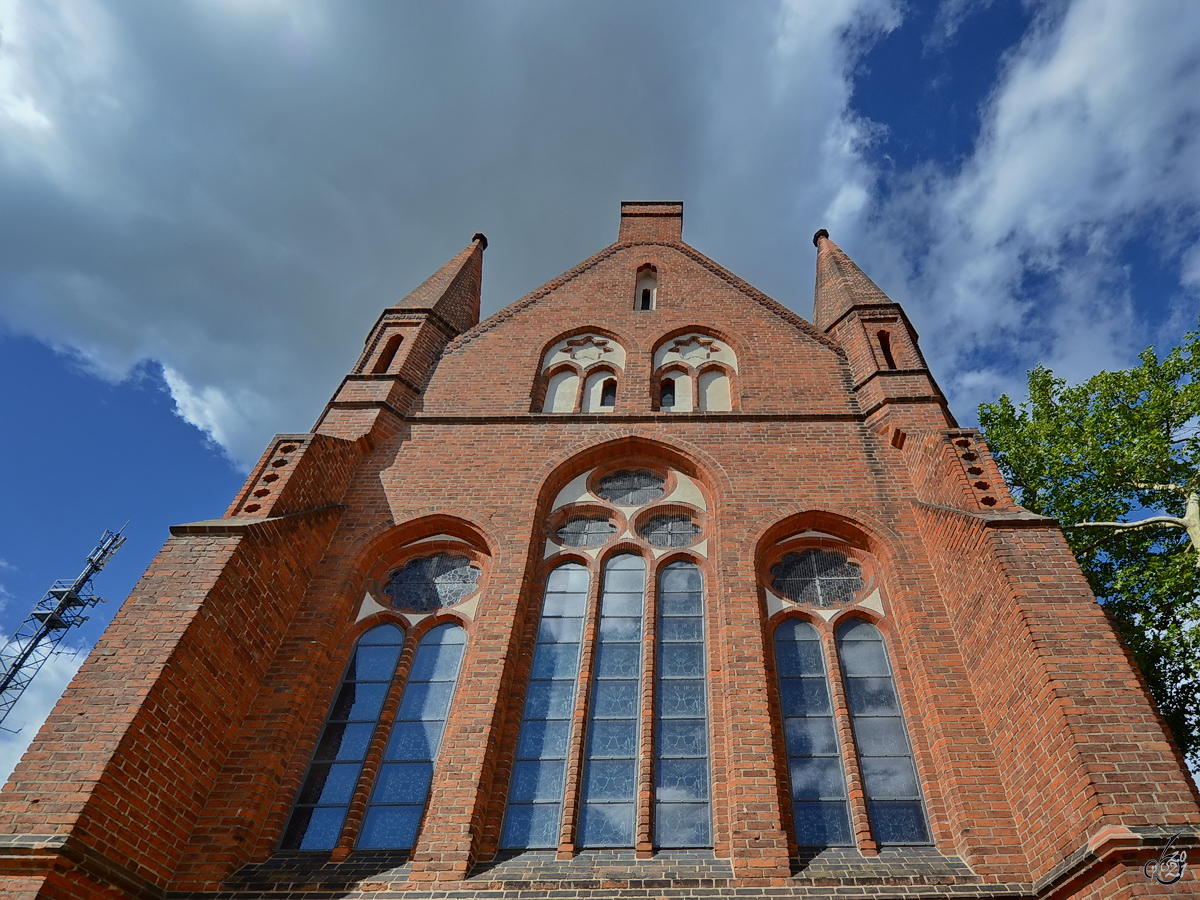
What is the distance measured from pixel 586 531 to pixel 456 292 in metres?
6.21

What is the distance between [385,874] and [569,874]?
4.67 ft

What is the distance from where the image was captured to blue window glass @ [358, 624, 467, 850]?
21.2 ft

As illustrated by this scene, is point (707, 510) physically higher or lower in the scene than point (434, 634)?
higher

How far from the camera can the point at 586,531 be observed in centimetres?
925

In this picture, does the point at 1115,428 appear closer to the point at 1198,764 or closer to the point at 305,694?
the point at 1198,764

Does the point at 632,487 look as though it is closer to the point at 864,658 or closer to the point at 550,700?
the point at 550,700

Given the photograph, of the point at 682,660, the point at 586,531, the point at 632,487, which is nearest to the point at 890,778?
the point at 682,660

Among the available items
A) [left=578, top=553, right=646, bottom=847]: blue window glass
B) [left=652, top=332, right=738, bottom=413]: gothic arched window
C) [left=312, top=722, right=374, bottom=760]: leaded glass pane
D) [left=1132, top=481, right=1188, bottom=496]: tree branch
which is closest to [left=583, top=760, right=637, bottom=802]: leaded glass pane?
[left=578, top=553, right=646, bottom=847]: blue window glass

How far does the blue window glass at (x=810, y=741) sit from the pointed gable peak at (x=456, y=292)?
7.79 meters

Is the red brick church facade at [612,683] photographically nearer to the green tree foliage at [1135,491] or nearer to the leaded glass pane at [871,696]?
the leaded glass pane at [871,696]

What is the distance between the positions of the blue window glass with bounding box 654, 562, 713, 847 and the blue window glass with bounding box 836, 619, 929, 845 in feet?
4.47

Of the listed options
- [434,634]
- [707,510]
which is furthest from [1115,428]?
[434,634]

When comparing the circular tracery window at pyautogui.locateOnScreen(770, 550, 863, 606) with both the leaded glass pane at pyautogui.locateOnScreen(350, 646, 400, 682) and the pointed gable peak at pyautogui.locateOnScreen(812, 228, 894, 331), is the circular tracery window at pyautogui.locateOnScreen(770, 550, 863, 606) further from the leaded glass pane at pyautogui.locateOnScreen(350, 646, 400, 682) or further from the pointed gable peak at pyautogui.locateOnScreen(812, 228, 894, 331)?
the pointed gable peak at pyautogui.locateOnScreen(812, 228, 894, 331)

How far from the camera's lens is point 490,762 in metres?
6.70
